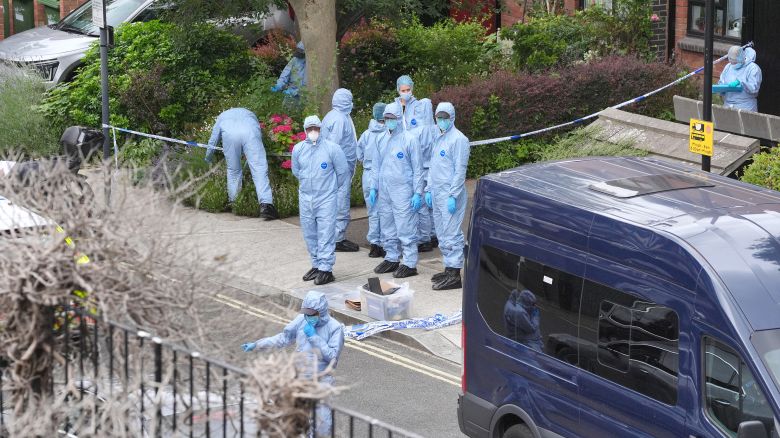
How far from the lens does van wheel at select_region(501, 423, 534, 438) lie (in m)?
8.12

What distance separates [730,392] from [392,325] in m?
5.37

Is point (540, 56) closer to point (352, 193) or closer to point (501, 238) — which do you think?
point (352, 193)

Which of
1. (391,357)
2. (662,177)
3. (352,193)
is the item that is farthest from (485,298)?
(352,193)

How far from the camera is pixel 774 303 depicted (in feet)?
22.3

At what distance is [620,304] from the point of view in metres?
7.43

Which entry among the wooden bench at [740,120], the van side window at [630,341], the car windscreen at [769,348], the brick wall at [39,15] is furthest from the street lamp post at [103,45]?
the brick wall at [39,15]

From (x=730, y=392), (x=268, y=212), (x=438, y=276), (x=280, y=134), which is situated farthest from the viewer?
(x=280, y=134)

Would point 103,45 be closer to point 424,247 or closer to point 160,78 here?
point 160,78

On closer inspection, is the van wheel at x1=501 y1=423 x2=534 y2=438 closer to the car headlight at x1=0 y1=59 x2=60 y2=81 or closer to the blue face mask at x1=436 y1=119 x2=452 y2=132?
the blue face mask at x1=436 y1=119 x2=452 y2=132

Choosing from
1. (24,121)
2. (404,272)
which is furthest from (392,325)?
(24,121)

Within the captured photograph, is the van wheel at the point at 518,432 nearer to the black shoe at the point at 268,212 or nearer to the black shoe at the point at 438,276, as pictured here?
Result: the black shoe at the point at 438,276

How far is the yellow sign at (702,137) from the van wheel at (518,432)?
185 inches

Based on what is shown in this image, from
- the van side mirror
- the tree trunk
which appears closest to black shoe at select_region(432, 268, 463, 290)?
the tree trunk

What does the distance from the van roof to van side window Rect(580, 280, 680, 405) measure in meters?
0.43
